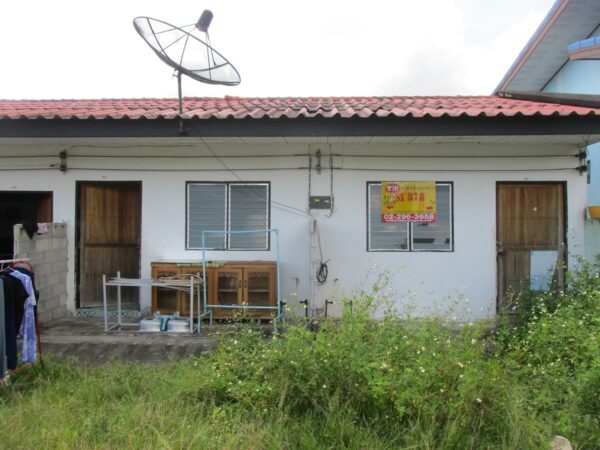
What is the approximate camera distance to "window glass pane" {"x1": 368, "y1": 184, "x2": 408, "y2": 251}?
22.9ft

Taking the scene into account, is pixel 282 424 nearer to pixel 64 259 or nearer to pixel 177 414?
pixel 177 414

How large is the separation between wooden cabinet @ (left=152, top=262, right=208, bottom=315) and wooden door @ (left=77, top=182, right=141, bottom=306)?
1235mm

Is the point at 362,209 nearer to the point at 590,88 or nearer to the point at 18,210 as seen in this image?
the point at 590,88

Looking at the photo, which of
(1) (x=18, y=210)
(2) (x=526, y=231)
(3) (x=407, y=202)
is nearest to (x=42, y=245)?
(1) (x=18, y=210)

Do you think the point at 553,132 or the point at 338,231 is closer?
the point at 553,132

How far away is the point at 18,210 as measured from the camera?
7969mm

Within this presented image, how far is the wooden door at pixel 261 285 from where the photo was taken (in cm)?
646

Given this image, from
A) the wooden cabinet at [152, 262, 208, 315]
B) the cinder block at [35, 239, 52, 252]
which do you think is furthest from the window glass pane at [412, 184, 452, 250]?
the cinder block at [35, 239, 52, 252]

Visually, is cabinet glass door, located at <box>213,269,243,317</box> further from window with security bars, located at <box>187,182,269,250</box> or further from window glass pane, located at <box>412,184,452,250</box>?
window glass pane, located at <box>412,184,452,250</box>

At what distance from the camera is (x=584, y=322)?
4.20 meters

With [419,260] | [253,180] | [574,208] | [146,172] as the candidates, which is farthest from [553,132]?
[146,172]

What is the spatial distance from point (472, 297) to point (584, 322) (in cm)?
268

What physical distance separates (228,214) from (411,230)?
9.25 ft

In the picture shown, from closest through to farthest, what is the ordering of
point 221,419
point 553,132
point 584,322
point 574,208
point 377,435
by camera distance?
Answer: point 377,435 < point 221,419 < point 584,322 < point 553,132 < point 574,208
